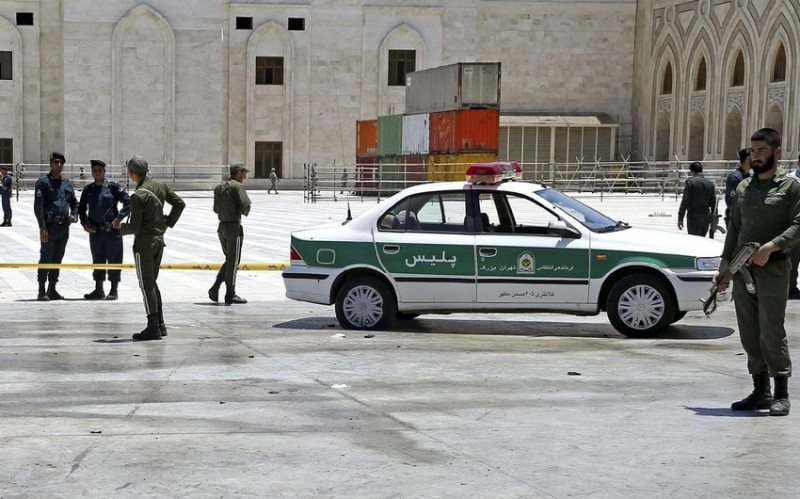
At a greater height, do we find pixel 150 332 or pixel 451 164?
pixel 451 164

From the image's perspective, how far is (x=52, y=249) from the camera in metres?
14.9

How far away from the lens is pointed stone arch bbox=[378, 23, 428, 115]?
55.9 m

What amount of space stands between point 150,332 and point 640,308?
14.7ft

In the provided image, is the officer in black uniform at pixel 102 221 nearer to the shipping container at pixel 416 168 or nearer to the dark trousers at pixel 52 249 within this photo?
the dark trousers at pixel 52 249

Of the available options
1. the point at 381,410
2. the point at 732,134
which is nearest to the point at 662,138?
the point at 732,134

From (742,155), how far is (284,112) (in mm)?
42474

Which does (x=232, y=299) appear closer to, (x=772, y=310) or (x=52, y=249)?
(x=52, y=249)

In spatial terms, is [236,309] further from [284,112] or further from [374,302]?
[284,112]

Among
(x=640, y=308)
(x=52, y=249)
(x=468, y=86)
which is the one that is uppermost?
(x=468, y=86)

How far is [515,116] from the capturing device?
5834 cm

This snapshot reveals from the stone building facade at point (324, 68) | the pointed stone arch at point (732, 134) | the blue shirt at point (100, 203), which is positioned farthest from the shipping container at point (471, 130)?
the blue shirt at point (100, 203)

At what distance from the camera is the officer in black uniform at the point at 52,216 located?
1480 centimetres

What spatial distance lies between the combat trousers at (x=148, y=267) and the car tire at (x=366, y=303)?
1.78 meters

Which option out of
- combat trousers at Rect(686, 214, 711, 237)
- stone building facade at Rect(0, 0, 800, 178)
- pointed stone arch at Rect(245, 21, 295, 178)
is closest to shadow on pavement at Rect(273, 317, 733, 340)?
combat trousers at Rect(686, 214, 711, 237)
